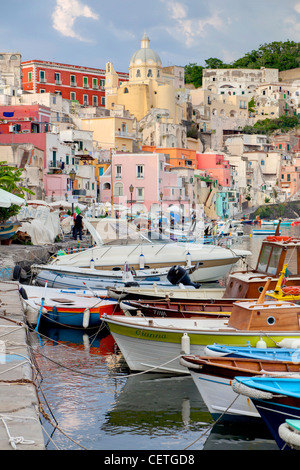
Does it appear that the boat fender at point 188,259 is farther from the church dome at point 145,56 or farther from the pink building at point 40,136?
the church dome at point 145,56

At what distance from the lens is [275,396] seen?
8.73 m

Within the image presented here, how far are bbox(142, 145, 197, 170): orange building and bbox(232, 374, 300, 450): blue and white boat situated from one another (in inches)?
2769

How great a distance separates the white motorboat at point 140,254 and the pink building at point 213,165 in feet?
197

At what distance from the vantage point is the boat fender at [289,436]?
806cm

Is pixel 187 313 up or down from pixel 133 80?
down

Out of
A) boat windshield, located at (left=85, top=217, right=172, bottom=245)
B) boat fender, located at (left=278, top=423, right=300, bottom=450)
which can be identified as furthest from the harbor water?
boat windshield, located at (left=85, top=217, right=172, bottom=245)

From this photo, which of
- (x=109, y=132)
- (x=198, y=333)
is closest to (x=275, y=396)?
(x=198, y=333)

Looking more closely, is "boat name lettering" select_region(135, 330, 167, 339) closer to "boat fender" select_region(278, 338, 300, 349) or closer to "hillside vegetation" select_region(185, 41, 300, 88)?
"boat fender" select_region(278, 338, 300, 349)

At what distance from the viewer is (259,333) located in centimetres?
1260

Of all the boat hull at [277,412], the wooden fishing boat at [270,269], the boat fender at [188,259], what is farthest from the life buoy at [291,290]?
the boat fender at [188,259]

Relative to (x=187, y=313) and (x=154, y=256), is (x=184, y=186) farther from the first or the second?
(x=187, y=313)
